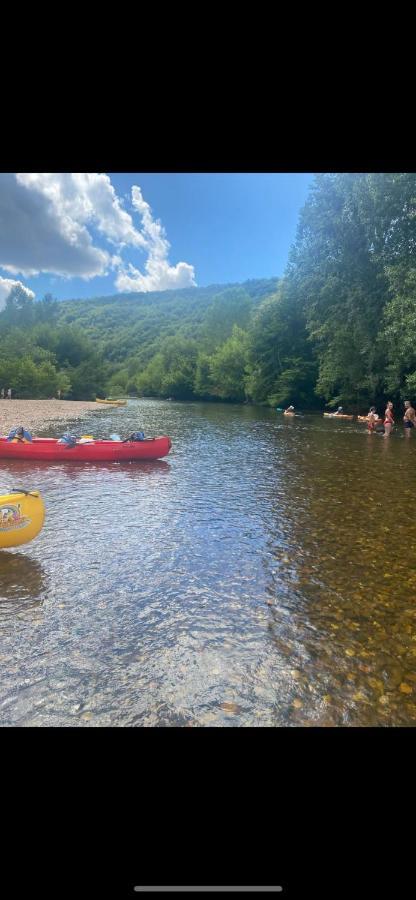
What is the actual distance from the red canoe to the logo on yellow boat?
5.78 meters

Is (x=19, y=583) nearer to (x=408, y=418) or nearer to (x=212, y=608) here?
(x=212, y=608)

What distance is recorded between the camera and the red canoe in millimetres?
11359

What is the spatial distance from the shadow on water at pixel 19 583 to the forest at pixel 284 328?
17.3 metres

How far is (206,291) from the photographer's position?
71312 mm

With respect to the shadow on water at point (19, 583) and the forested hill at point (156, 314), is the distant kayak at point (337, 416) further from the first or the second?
the forested hill at point (156, 314)

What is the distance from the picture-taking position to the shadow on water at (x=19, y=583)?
4566mm

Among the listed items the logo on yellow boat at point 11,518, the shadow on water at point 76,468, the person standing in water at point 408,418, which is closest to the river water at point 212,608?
the logo on yellow boat at point 11,518

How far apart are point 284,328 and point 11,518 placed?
34191mm
